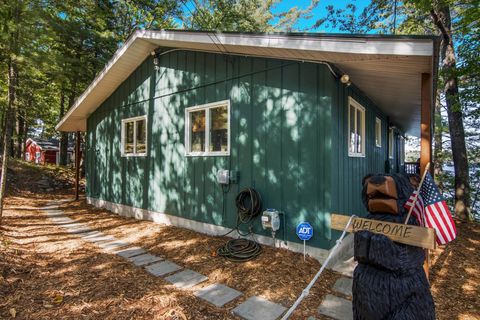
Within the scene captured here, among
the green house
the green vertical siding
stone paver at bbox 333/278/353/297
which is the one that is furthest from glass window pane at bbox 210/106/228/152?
stone paver at bbox 333/278/353/297

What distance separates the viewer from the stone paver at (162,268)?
350 cm

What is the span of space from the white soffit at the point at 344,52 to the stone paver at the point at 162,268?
3.42m

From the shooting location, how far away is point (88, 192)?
8.94 m

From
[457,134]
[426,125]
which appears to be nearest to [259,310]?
[426,125]

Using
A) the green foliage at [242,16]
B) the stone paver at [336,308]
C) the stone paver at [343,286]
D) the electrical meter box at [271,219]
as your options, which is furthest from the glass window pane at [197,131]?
the green foliage at [242,16]

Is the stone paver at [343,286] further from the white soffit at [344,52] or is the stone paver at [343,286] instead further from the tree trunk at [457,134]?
the tree trunk at [457,134]

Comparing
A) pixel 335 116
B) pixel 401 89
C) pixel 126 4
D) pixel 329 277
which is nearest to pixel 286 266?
pixel 329 277

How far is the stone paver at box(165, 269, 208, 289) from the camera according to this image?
10.4 ft

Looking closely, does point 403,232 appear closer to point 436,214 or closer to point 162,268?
point 436,214

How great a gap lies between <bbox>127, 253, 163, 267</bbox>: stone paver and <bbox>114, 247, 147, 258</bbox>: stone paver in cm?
14

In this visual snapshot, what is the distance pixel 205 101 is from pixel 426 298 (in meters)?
4.50

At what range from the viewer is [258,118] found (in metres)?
4.41

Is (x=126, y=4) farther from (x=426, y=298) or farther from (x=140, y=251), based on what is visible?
(x=426, y=298)

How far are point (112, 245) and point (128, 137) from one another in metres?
3.46
